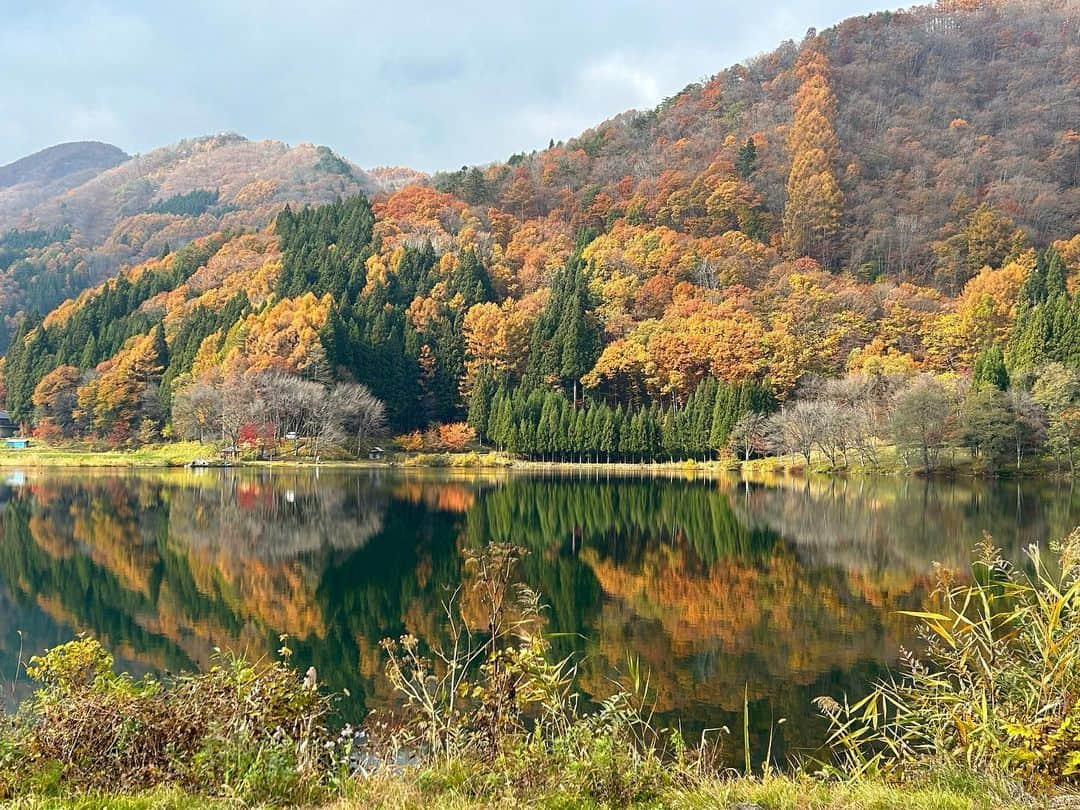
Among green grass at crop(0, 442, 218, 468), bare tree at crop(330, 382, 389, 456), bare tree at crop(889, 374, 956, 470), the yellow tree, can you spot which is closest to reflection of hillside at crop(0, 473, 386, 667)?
green grass at crop(0, 442, 218, 468)

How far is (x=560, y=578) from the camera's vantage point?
1719cm

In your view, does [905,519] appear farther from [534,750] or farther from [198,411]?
[198,411]

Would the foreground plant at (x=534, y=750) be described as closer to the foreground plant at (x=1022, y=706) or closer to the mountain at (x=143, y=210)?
the foreground plant at (x=1022, y=706)

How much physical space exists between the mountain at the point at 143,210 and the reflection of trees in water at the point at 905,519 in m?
117

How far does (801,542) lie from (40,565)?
794 inches

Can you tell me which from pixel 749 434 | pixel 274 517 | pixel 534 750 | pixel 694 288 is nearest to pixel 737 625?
pixel 534 750

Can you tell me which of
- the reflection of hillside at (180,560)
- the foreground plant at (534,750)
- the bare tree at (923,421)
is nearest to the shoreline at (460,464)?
the bare tree at (923,421)

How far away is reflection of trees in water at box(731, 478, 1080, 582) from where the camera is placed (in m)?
19.5

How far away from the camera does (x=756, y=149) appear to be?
380ft

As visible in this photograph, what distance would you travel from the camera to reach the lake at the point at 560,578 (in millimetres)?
10844

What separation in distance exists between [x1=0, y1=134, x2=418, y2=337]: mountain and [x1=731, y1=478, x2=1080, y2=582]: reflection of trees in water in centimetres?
11710

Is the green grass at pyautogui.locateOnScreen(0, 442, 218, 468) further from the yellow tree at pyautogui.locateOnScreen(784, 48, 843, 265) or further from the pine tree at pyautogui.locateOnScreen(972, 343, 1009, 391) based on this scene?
the yellow tree at pyautogui.locateOnScreen(784, 48, 843, 265)

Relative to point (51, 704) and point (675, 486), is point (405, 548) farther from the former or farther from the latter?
point (675, 486)

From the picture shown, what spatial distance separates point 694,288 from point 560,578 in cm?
7267
